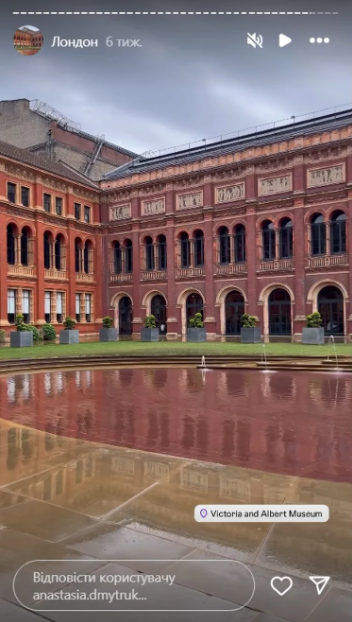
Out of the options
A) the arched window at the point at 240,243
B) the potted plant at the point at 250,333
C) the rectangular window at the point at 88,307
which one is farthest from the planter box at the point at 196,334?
the rectangular window at the point at 88,307

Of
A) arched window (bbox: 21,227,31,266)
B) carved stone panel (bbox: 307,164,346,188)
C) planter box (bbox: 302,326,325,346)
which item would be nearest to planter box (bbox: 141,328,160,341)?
planter box (bbox: 302,326,325,346)

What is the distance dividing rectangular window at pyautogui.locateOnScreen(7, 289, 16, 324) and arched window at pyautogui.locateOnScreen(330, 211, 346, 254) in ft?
76.5

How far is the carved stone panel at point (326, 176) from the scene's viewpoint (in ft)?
107

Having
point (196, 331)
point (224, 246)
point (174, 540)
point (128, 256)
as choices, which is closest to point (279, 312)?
point (224, 246)

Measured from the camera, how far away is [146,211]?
41.3 m

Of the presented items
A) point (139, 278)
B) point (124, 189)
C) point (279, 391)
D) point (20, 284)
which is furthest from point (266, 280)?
point (279, 391)

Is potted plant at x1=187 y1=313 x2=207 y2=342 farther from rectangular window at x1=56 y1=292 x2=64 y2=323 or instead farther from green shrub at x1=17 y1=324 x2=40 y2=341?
rectangular window at x1=56 y1=292 x2=64 y2=323

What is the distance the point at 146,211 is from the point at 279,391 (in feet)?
103

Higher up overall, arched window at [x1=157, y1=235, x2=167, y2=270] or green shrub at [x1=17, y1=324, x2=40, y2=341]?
arched window at [x1=157, y1=235, x2=167, y2=270]

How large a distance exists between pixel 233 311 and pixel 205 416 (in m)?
29.3

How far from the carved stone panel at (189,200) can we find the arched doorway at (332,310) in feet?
40.5

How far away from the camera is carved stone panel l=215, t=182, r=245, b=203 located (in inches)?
1449

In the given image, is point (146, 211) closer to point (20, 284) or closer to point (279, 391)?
point (20, 284)

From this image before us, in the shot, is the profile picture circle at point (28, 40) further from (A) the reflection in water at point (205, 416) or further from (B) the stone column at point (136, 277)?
(B) the stone column at point (136, 277)
